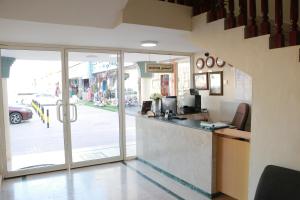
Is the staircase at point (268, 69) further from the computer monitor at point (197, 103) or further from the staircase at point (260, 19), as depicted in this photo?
the computer monitor at point (197, 103)

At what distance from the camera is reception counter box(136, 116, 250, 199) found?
2.95 m

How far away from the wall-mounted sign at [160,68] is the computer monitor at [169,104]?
2.11 ft

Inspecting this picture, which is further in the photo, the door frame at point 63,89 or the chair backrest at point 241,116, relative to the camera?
the chair backrest at point 241,116

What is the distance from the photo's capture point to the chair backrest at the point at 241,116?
13.8 feet

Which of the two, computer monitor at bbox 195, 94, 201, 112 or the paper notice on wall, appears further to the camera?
computer monitor at bbox 195, 94, 201, 112

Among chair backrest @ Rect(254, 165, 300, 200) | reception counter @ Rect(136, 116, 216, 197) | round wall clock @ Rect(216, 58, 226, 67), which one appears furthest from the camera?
round wall clock @ Rect(216, 58, 226, 67)

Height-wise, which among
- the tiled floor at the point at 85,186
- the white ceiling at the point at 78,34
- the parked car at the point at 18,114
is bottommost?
the tiled floor at the point at 85,186

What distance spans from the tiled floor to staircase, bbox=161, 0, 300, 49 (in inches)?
89.8

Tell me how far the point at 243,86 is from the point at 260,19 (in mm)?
2018

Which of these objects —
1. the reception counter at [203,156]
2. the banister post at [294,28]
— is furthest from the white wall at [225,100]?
the banister post at [294,28]

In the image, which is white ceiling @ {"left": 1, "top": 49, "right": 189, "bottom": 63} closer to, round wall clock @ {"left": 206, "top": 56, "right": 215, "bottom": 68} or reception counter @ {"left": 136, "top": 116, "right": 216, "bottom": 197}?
round wall clock @ {"left": 206, "top": 56, "right": 215, "bottom": 68}

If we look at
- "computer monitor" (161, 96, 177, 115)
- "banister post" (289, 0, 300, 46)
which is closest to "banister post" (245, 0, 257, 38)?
"banister post" (289, 0, 300, 46)

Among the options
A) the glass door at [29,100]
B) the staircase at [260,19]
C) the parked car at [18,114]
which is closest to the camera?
the staircase at [260,19]

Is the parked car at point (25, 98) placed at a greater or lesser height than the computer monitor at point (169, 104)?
greater
